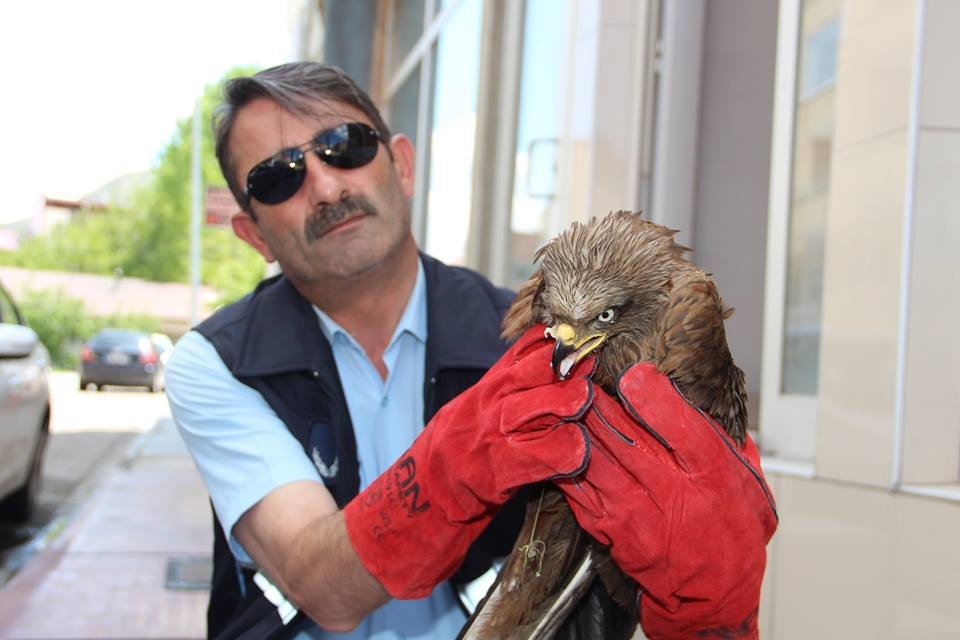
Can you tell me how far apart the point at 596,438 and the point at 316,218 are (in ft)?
3.85

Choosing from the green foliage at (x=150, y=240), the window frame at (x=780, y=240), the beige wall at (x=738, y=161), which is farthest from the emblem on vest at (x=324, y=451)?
the green foliage at (x=150, y=240)

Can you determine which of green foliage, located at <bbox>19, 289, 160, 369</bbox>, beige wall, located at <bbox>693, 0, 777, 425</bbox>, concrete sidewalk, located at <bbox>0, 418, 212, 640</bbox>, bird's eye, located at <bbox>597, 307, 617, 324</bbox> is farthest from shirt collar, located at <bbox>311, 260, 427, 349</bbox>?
green foliage, located at <bbox>19, 289, 160, 369</bbox>

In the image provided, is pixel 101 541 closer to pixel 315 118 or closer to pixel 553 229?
pixel 553 229

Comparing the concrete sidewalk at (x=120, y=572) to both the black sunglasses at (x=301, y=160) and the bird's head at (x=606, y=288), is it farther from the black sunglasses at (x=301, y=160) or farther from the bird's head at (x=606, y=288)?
the bird's head at (x=606, y=288)

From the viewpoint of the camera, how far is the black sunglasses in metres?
2.58

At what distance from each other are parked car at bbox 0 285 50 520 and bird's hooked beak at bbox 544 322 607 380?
663 cm

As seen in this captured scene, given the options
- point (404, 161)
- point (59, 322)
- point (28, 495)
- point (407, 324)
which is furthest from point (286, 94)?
point (59, 322)

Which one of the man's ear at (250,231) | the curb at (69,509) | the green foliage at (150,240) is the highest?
the green foliage at (150,240)

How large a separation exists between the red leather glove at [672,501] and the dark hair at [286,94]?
136cm

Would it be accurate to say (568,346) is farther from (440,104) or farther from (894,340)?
(440,104)

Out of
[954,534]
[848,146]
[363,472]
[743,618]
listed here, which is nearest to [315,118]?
[363,472]

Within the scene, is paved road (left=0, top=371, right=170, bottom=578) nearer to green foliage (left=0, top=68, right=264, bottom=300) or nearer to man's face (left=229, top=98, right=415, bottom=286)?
man's face (left=229, top=98, right=415, bottom=286)

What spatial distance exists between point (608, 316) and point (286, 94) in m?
1.30

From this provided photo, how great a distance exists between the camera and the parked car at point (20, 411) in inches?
288
